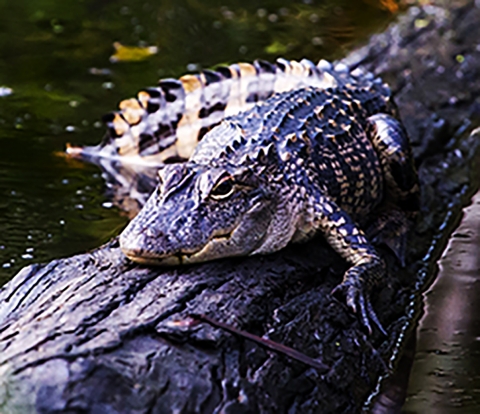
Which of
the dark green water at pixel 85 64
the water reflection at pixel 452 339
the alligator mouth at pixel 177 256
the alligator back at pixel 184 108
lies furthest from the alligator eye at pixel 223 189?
the alligator back at pixel 184 108

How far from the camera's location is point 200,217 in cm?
291

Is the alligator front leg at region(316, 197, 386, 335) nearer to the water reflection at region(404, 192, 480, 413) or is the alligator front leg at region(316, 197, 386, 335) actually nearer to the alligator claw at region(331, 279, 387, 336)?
the alligator claw at region(331, 279, 387, 336)

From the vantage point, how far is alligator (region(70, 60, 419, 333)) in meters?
2.93

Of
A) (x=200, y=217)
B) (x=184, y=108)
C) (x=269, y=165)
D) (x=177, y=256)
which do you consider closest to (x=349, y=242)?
(x=269, y=165)

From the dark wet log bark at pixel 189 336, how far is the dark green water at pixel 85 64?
3.81 feet

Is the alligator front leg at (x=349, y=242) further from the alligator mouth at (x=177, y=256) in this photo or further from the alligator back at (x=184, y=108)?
the alligator back at (x=184, y=108)

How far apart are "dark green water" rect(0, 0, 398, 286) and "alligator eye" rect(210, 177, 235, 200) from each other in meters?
1.21

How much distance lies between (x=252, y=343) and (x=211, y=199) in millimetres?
642

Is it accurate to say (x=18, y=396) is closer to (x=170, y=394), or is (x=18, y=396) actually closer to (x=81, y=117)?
(x=170, y=394)

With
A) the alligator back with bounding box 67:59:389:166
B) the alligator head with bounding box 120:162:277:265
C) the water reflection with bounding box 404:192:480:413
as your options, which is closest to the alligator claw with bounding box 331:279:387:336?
the water reflection with bounding box 404:192:480:413

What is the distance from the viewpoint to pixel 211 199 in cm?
A: 297

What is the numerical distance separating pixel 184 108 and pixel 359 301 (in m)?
2.30

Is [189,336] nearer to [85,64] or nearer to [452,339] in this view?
[452,339]

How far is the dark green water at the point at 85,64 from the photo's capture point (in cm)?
427
